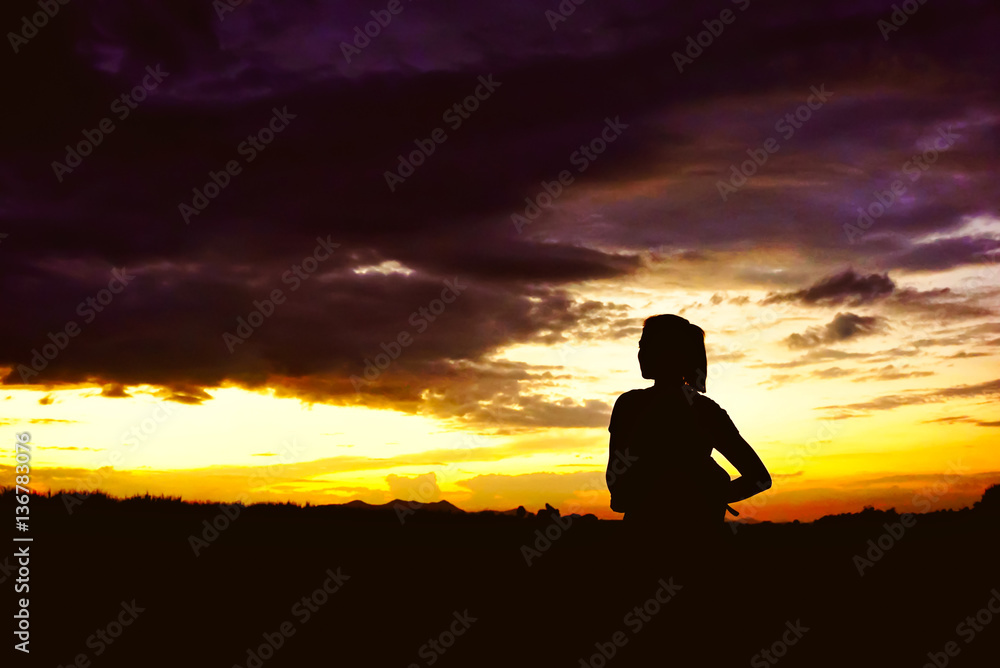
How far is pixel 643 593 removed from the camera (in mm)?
4531

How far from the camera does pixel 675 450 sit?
4.52 m

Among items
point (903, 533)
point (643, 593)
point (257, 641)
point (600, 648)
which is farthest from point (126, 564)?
point (903, 533)

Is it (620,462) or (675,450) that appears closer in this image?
(675,450)

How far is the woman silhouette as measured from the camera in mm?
4516

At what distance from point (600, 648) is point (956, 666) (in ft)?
10.6
